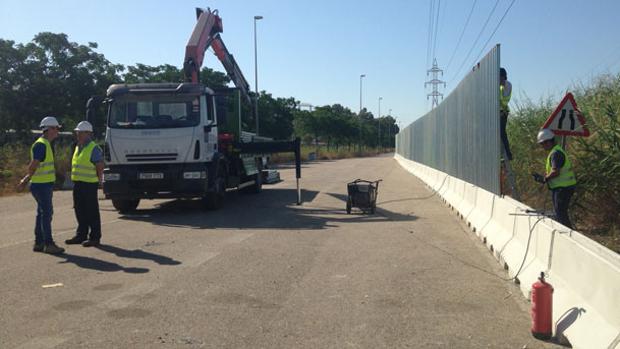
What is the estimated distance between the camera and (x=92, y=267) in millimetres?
7340

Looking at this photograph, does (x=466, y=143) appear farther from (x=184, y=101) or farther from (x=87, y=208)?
(x=87, y=208)

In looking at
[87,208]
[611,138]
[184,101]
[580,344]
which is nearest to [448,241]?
[611,138]

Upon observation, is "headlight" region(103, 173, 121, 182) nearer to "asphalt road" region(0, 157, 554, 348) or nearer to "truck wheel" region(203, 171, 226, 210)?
"asphalt road" region(0, 157, 554, 348)

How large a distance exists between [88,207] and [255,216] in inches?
174

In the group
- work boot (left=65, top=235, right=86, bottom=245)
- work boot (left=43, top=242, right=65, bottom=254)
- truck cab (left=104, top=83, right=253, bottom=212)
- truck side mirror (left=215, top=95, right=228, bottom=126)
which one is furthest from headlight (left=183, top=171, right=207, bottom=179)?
work boot (left=43, top=242, right=65, bottom=254)

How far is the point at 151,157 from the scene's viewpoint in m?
12.3

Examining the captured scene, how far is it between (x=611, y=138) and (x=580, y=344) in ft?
18.3

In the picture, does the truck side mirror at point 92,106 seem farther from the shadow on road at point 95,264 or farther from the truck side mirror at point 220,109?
the shadow on road at point 95,264

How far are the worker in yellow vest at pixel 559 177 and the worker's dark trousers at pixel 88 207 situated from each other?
667 cm

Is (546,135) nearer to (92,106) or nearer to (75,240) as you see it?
(75,240)

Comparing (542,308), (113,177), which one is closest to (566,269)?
(542,308)

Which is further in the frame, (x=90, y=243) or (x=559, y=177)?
(x=90, y=243)

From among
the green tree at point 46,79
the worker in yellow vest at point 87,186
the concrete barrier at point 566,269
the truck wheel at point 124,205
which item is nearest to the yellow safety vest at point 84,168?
the worker in yellow vest at point 87,186

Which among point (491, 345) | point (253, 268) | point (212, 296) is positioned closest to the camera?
point (491, 345)
